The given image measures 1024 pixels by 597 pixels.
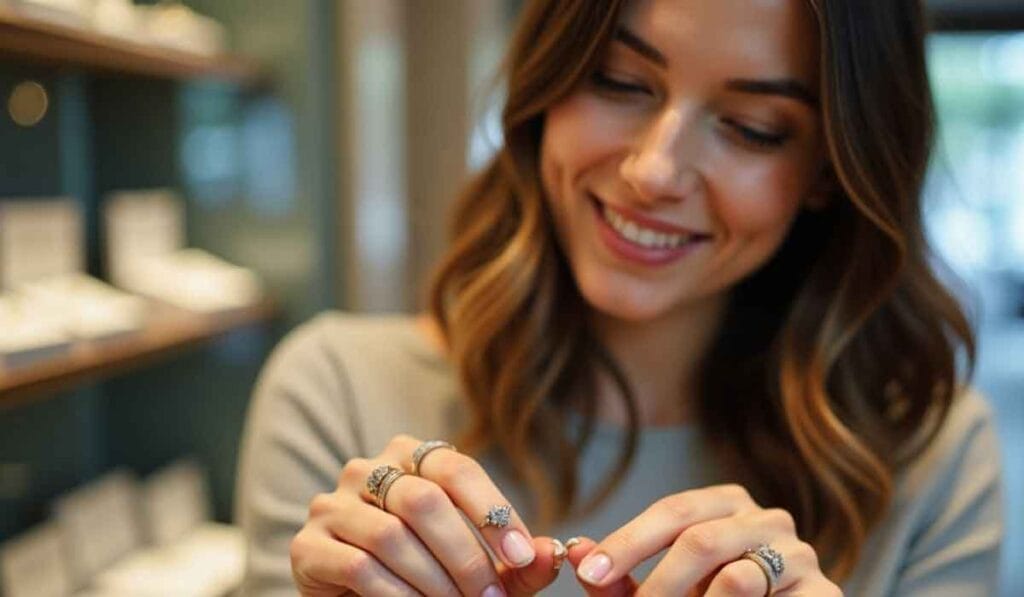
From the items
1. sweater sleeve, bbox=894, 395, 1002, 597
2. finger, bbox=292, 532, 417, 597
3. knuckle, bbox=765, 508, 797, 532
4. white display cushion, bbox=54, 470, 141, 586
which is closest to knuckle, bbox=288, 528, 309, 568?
finger, bbox=292, 532, 417, 597

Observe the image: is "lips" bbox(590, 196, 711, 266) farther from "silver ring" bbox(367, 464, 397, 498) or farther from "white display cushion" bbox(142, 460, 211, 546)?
"white display cushion" bbox(142, 460, 211, 546)

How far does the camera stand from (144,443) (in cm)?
180

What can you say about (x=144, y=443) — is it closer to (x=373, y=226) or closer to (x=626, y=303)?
(x=373, y=226)

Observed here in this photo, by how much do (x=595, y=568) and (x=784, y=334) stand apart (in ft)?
1.43

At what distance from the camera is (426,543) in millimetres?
660

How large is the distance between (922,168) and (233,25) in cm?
133

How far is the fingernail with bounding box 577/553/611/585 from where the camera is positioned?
25.7 inches

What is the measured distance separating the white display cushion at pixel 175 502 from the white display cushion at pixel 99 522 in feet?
0.08

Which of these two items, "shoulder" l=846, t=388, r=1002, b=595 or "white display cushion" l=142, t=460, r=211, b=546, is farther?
"white display cushion" l=142, t=460, r=211, b=546

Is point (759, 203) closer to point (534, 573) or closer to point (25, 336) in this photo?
point (534, 573)

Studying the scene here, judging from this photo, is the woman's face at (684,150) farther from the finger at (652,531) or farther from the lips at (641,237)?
the finger at (652,531)

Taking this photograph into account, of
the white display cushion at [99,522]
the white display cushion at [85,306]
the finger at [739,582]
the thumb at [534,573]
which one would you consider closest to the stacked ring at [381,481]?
the thumb at [534,573]

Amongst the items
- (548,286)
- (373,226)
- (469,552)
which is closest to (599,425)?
(548,286)

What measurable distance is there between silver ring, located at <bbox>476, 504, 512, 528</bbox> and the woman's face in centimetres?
31
